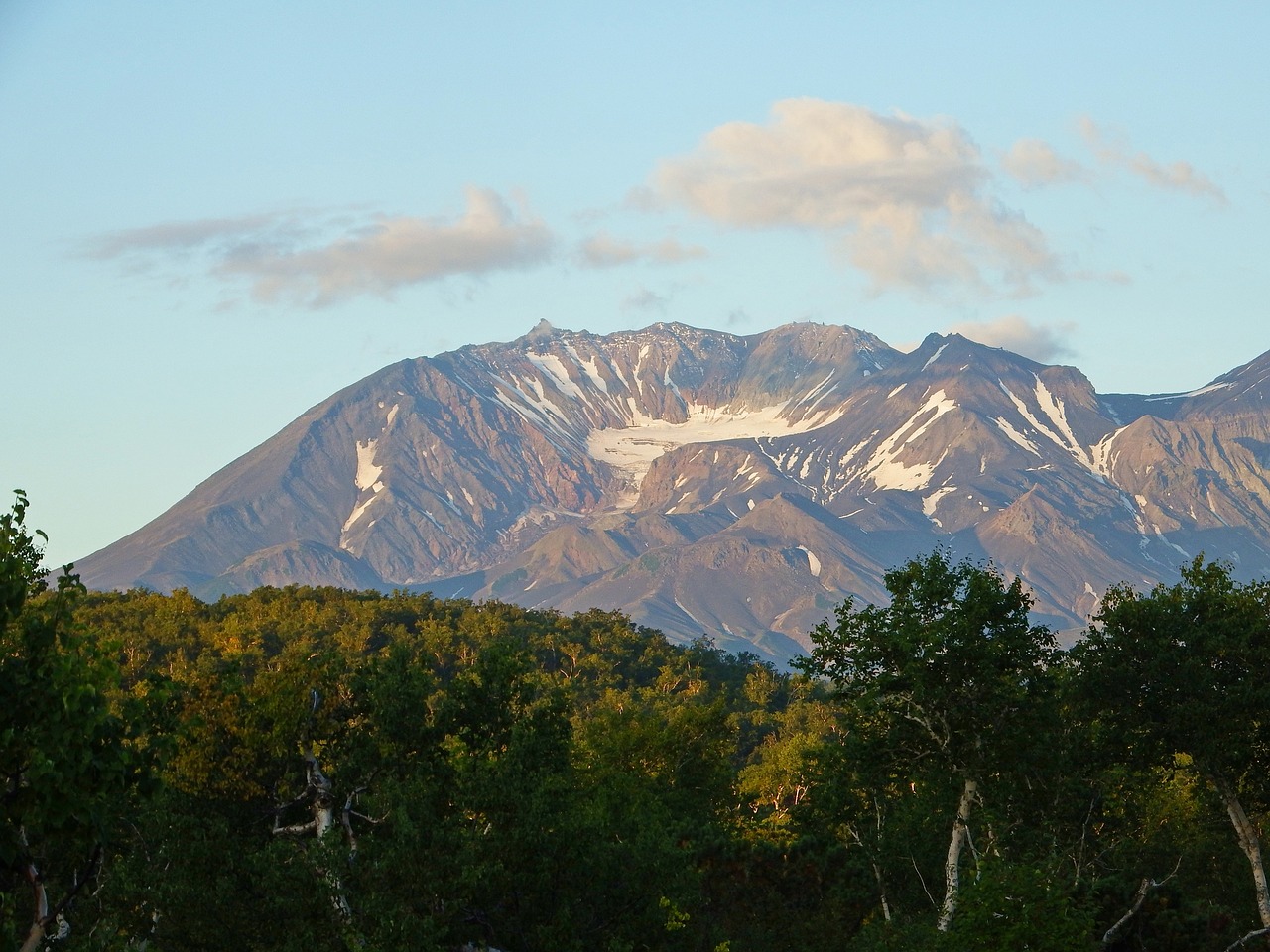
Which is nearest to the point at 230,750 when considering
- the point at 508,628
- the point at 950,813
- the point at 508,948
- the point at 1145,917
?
the point at 508,948

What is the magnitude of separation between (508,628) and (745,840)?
436 feet

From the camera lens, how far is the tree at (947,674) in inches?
1512

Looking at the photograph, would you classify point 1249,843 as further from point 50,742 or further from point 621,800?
point 50,742

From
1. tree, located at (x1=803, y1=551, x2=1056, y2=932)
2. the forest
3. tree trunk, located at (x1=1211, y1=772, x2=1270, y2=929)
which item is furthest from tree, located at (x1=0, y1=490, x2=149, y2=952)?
tree trunk, located at (x1=1211, y1=772, x2=1270, y2=929)

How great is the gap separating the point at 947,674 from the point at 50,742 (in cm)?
2600

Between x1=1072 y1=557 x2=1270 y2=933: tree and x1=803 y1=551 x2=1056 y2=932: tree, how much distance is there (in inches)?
170

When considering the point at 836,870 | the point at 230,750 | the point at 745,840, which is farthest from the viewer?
the point at 745,840

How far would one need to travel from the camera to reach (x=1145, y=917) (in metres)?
37.9

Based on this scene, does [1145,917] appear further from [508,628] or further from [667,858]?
[508,628]

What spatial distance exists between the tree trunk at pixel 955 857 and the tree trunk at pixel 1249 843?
295 inches

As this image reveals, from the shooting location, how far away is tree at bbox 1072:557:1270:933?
137ft

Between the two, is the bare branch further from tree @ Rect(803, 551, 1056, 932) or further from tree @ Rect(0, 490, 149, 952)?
tree @ Rect(0, 490, 149, 952)

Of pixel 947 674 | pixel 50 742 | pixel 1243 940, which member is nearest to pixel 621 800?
pixel 947 674

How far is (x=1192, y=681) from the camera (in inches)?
1656
